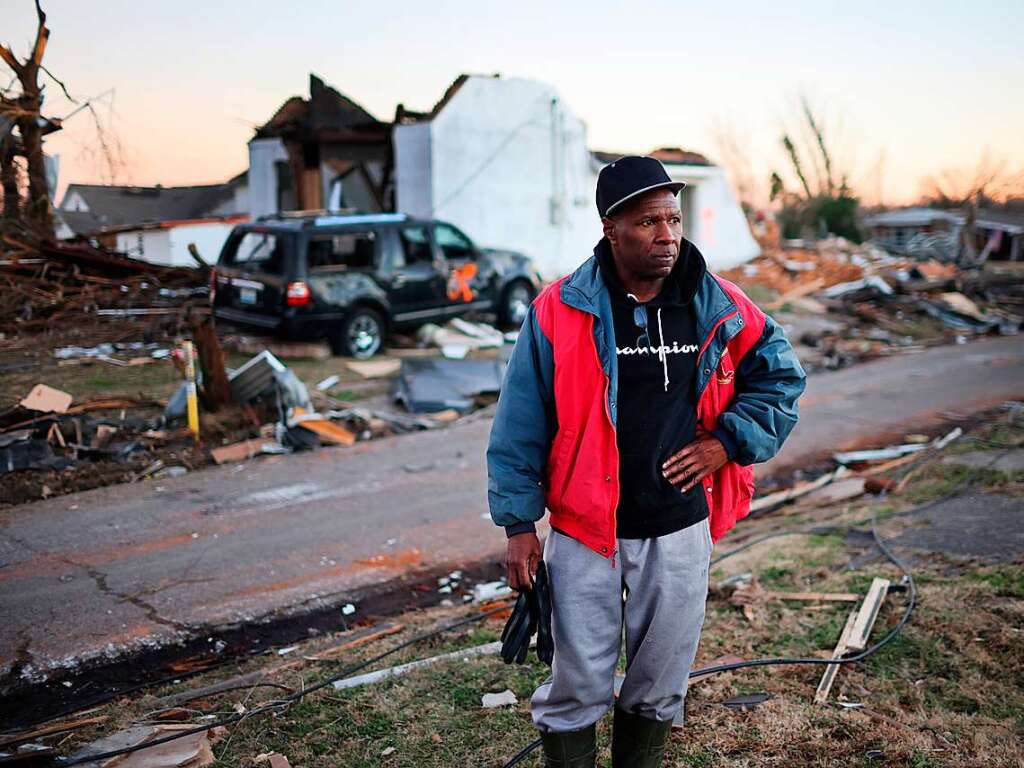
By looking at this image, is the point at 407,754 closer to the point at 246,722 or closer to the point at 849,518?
the point at 246,722

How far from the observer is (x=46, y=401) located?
9.47 meters

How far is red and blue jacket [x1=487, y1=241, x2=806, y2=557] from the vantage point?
279 cm

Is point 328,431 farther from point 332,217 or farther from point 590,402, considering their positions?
point 590,402

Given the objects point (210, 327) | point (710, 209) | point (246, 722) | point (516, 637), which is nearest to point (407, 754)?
point (246, 722)

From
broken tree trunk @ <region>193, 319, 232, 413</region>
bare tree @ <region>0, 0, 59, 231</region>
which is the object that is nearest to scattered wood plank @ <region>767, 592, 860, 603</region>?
broken tree trunk @ <region>193, 319, 232, 413</region>

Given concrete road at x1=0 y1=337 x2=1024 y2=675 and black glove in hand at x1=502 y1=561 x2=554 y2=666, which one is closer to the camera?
black glove in hand at x1=502 y1=561 x2=554 y2=666

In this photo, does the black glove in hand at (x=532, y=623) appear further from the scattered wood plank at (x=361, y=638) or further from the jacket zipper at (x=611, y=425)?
the scattered wood plank at (x=361, y=638)

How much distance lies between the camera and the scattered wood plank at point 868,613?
4298 mm

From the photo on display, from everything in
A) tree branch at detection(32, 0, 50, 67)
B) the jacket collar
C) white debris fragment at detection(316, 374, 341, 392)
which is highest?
tree branch at detection(32, 0, 50, 67)

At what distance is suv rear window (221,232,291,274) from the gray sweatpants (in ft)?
35.8

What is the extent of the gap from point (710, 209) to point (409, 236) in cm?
1673

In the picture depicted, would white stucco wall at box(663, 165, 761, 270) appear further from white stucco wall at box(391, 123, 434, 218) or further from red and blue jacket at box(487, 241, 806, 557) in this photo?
red and blue jacket at box(487, 241, 806, 557)

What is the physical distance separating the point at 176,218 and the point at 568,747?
39439 mm

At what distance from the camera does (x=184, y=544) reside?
6.55 m
